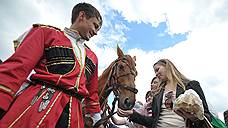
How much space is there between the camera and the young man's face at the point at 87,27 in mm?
3070

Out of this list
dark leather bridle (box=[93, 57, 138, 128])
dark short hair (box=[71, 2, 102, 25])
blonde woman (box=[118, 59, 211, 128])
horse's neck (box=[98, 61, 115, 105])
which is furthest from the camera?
horse's neck (box=[98, 61, 115, 105])

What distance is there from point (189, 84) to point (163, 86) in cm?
61

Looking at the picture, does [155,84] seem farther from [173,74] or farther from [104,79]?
[173,74]

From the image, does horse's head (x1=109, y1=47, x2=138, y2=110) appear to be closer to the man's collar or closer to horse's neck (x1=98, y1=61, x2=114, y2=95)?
horse's neck (x1=98, y1=61, x2=114, y2=95)

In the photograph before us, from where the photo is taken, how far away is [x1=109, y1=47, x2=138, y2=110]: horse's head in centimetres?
449

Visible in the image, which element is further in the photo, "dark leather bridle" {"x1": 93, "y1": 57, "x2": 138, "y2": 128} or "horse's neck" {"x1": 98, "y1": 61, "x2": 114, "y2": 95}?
"horse's neck" {"x1": 98, "y1": 61, "x2": 114, "y2": 95}

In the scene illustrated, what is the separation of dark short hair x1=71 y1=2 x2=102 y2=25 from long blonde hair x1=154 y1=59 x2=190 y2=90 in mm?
1576

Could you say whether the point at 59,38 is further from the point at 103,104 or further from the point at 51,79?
the point at 103,104

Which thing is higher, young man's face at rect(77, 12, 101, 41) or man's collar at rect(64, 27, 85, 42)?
young man's face at rect(77, 12, 101, 41)

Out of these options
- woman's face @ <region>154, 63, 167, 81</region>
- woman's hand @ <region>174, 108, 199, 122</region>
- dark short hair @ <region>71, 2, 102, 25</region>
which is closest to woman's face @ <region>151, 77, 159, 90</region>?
woman's face @ <region>154, 63, 167, 81</region>

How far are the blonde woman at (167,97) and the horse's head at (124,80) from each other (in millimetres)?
252

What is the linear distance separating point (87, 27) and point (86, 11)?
0.19 metres

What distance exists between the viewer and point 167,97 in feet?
13.3

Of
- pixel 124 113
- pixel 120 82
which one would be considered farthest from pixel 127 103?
pixel 120 82
